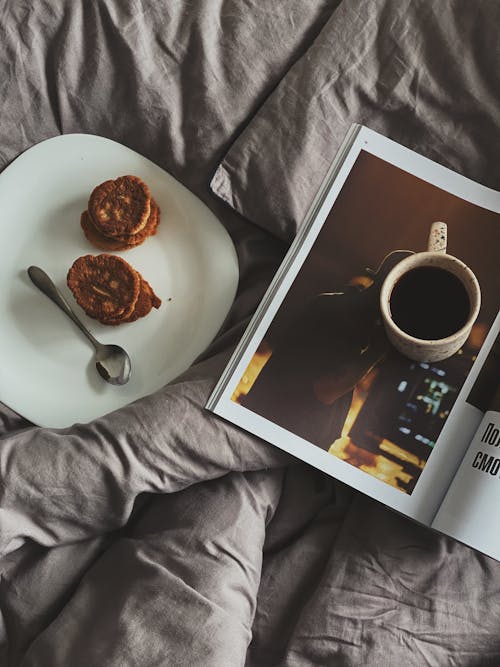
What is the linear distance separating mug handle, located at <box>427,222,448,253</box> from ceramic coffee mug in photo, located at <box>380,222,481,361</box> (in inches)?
2.8

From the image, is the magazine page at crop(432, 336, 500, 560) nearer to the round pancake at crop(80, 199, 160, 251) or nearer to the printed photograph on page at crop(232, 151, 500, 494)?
the printed photograph on page at crop(232, 151, 500, 494)

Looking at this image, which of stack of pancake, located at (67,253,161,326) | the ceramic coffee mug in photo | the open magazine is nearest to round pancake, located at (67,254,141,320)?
stack of pancake, located at (67,253,161,326)

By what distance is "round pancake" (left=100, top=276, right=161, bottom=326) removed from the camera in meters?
0.76

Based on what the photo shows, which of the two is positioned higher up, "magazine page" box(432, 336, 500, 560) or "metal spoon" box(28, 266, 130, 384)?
"magazine page" box(432, 336, 500, 560)

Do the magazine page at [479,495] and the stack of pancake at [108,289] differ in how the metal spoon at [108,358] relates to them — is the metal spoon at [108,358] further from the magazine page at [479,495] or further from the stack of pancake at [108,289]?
the magazine page at [479,495]

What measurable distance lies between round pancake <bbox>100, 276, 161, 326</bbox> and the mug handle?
280 mm

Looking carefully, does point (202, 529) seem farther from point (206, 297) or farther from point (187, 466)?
point (206, 297)

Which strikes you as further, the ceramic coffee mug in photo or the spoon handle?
the spoon handle

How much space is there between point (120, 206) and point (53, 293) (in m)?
0.11

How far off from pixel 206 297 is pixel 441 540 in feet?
1.08

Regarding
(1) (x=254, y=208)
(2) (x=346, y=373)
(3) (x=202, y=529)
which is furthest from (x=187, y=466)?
(1) (x=254, y=208)

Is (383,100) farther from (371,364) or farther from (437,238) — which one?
(371,364)

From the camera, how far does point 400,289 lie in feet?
2.18

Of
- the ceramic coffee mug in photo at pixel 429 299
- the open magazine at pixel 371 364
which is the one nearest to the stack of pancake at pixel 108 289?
the open magazine at pixel 371 364
